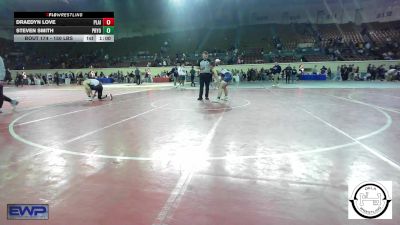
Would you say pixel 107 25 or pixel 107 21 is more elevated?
pixel 107 21

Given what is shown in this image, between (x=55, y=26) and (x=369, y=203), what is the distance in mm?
17609

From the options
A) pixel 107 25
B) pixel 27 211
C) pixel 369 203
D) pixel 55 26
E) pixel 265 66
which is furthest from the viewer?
pixel 265 66

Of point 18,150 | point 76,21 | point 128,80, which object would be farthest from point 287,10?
point 18,150

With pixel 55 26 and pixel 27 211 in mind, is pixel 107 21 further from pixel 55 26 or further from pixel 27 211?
pixel 27 211

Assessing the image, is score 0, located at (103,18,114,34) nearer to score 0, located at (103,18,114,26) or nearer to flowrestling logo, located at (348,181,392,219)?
Answer: score 0, located at (103,18,114,26)

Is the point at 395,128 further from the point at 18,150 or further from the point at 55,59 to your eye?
the point at 55,59

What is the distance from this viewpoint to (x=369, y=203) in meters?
3.68

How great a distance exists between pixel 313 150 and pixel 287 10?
44.7 meters

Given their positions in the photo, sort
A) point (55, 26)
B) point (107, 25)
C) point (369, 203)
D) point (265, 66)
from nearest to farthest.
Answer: point (369, 203), point (55, 26), point (107, 25), point (265, 66)

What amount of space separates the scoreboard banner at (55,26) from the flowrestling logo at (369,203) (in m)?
17.0

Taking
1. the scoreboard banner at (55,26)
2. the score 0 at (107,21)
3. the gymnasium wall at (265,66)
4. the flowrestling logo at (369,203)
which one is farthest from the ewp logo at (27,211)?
the gymnasium wall at (265,66)

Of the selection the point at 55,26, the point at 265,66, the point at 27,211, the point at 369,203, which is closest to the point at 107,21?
the point at 55,26

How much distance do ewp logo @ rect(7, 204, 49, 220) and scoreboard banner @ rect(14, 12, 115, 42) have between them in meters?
15.4

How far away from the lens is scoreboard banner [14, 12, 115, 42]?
17.7m
